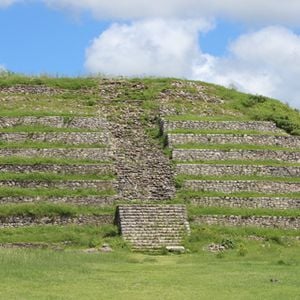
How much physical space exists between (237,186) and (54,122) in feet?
43.7

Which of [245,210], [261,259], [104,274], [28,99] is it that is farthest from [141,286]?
[28,99]

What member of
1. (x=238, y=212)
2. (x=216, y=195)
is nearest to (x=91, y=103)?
(x=216, y=195)

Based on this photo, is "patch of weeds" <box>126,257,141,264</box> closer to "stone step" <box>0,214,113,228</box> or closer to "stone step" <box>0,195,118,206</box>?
"stone step" <box>0,214,113,228</box>

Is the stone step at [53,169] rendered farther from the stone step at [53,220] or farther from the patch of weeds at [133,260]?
the patch of weeds at [133,260]

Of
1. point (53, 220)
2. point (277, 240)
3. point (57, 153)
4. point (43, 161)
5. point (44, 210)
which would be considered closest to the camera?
point (277, 240)

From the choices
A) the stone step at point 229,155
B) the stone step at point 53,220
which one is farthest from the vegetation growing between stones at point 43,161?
the stone step at point 53,220

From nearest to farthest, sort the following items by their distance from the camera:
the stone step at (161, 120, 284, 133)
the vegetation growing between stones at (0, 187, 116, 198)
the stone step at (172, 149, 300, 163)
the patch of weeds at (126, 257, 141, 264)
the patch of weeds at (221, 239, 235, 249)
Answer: the patch of weeds at (126, 257, 141, 264), the patch of weeds at (221, 239, 235, 249), the vegetation growing between stones at (0, 187, 116, 198), the stone step at (172, 149, 300, 163), the stone step at (161, 120, 284, 133)

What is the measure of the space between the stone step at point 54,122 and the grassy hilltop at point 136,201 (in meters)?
0.48

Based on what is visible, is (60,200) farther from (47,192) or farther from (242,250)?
(242,250)

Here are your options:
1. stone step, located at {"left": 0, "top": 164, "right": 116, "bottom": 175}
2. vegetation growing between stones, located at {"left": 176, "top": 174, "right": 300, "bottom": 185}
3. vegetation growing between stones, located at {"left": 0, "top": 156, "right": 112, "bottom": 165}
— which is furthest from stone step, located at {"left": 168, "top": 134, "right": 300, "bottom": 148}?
stone step, located at {"left": 0, "top": 164, "right": 116, "bottom": 175}

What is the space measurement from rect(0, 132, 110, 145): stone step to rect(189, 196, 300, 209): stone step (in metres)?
8.57

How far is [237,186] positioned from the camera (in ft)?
137

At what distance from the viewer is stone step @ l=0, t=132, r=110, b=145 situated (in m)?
45.8

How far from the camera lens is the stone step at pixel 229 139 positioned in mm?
46500
